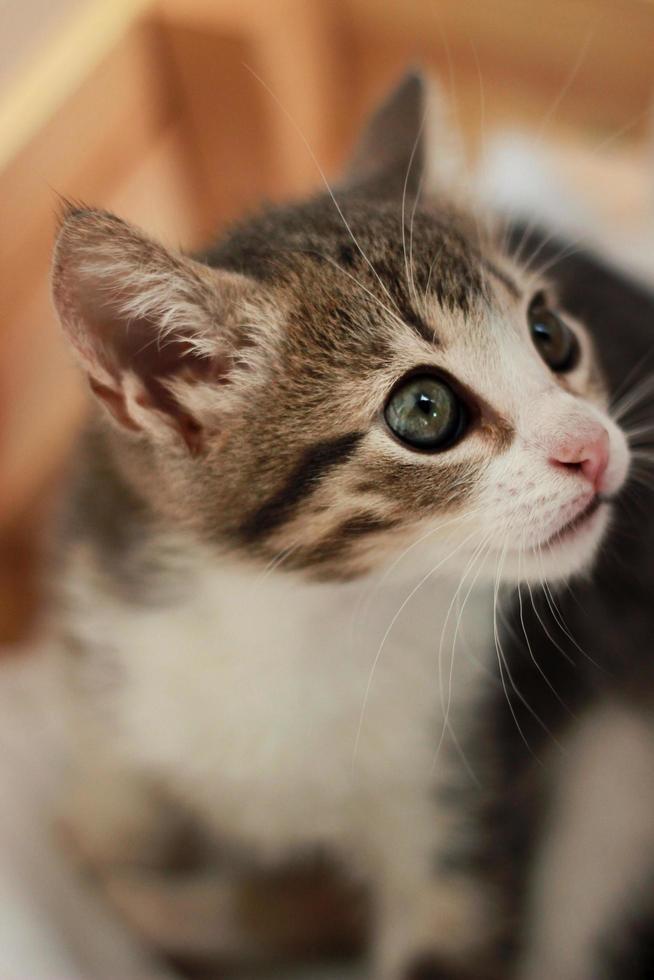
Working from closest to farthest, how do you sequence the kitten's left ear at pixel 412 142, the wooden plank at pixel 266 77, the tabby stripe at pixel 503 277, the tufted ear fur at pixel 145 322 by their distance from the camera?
the tufted ear fur at pixel 145 322 < the tabby stripe at pixel 503 277 < the kitten's left ear at pixel 412 142 < the wooden plank at pixel 266 77

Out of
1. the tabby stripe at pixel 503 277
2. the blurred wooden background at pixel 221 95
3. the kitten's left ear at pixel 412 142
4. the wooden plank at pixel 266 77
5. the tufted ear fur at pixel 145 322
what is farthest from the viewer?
the wooden plank at pixel 266 77

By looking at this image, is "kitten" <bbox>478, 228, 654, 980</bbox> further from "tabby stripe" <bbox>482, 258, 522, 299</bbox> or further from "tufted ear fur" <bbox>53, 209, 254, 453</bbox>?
"tufted ear fur" <bbox>53, 209, 254, 453</bbox>

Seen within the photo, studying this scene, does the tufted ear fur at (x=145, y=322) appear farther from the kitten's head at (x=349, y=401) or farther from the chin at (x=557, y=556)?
the chin at (x=557, y=556)

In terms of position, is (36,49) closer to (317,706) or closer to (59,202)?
(59,202)

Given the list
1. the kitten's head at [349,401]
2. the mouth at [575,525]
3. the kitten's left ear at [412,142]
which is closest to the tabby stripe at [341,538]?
the kitten's head at [349,401]

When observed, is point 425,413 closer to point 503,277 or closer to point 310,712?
point 503,277

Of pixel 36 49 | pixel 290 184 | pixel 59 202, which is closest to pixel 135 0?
pixel 36 49

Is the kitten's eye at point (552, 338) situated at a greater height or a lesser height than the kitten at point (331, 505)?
greater
